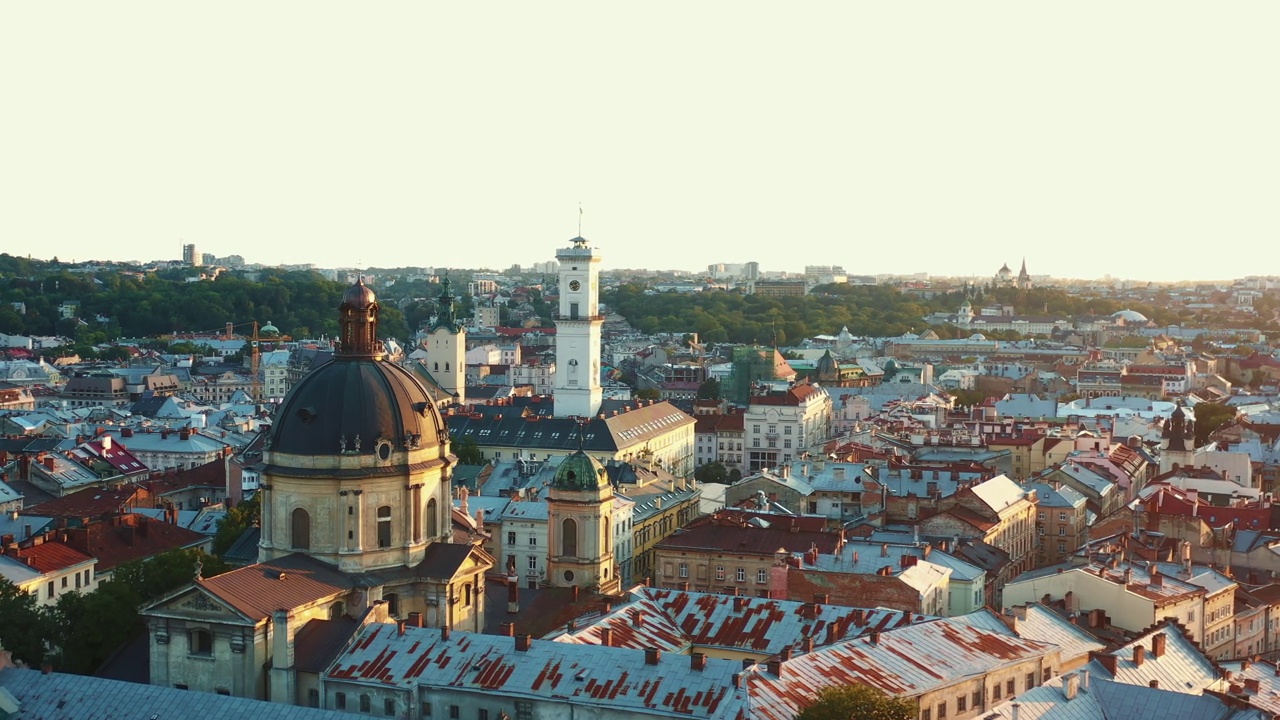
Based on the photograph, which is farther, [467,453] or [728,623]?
[467,453]

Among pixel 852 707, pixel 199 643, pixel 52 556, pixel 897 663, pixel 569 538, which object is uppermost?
pixel 852 707

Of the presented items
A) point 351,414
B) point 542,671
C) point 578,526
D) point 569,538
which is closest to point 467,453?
point 569,538

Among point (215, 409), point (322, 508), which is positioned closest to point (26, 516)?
point (322, 508)

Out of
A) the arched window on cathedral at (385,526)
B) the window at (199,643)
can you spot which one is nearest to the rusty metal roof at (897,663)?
the arched window on cathedral at (385,526)

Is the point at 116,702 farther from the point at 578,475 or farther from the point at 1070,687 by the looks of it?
the point at 1070,687

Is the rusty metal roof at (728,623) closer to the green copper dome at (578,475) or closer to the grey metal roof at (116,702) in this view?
the green copper dome at (578,475)

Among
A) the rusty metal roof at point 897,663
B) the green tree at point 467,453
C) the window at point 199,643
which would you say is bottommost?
the green tree at point 467,453

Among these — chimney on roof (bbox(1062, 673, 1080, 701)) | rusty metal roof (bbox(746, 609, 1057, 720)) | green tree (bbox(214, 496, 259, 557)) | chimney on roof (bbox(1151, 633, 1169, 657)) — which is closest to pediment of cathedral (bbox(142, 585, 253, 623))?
green tree (bbox(214, 496, 259, 557))
